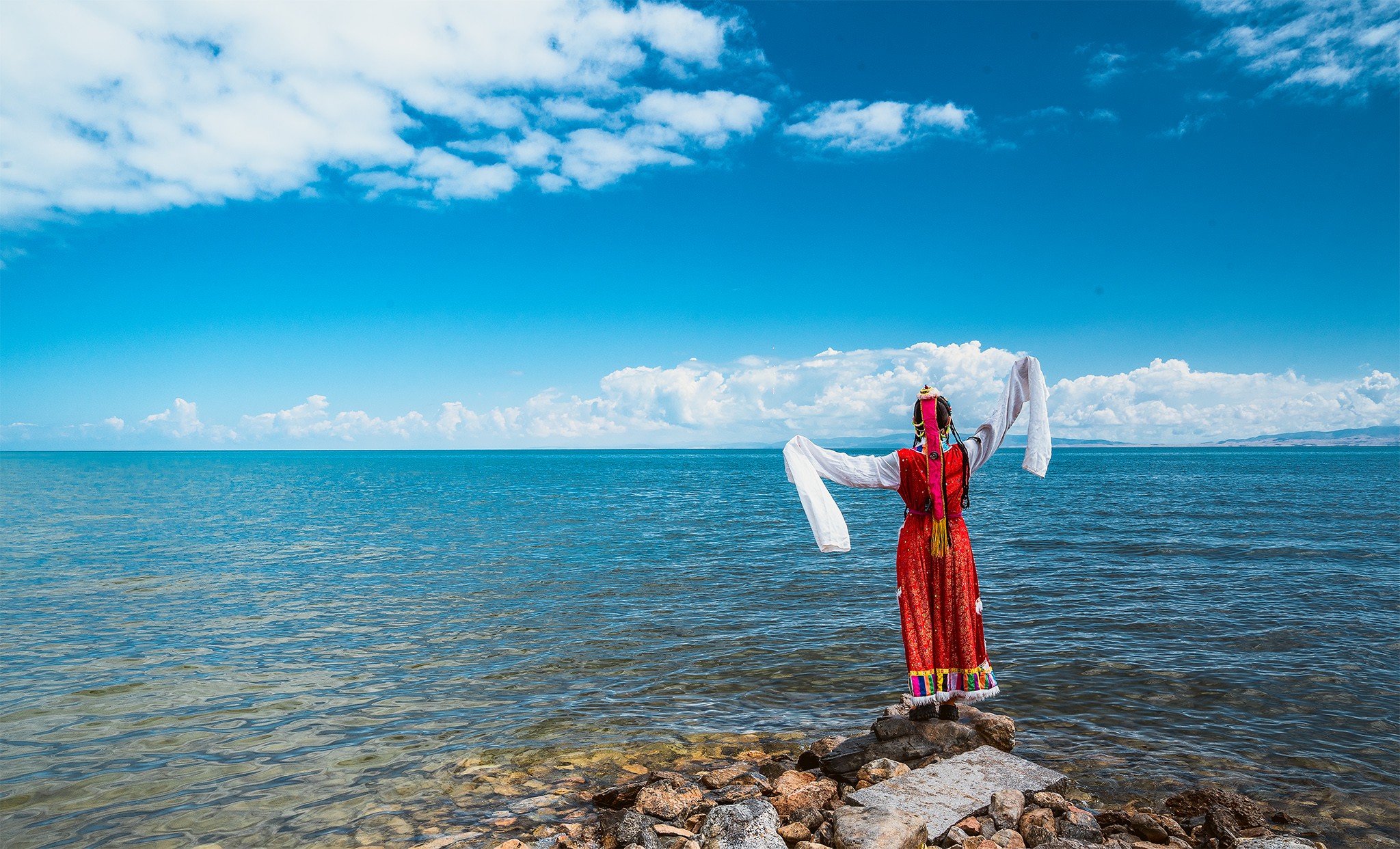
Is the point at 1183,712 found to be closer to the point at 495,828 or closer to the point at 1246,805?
the point at 1246,805

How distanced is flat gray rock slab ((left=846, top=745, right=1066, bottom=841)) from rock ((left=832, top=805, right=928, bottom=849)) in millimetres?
231

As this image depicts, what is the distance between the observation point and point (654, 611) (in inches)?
645

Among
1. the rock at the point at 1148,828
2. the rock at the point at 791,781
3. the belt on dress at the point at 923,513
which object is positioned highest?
the belt on dress at the point at 923,513

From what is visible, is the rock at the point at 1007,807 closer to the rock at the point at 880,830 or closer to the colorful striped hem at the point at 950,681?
the rock at the point at 880,830

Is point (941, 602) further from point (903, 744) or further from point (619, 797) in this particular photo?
point (619, 797)

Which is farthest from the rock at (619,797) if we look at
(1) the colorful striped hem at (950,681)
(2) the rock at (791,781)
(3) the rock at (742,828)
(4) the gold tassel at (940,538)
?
(4) the gold tassel at (940,538)

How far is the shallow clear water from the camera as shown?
7984mm

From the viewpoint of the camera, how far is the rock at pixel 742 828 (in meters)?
5.75

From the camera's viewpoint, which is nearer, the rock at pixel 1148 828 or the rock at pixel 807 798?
the rock at pixel 1148 828

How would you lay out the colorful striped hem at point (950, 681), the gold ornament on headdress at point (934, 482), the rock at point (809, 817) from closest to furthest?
the rock at point (809, 817), the gold ornament on headdress at point (934, 482), the colorful striped hem at point (950, 681)

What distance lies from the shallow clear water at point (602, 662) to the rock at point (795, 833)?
313 cm

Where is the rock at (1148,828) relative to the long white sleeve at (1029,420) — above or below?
below

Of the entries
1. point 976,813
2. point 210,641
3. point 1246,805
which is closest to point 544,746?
point 976,813

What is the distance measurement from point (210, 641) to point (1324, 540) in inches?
1279
